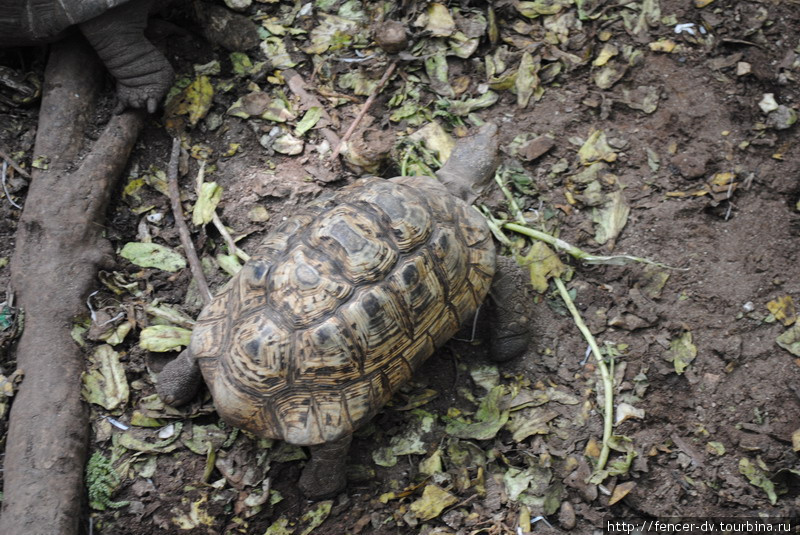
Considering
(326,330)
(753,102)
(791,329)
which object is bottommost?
(791,329)

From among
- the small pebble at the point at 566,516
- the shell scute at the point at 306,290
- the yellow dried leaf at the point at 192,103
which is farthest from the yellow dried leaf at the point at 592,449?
the yellow dried leaf at the point at 192,103

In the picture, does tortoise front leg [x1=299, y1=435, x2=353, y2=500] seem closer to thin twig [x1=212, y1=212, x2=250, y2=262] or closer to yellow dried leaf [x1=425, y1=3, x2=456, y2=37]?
thin twig [x1=212, y1=212, x2=250, y2=262]

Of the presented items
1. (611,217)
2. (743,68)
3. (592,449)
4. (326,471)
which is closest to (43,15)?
(326,471)

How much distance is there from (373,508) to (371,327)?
3.18 ft

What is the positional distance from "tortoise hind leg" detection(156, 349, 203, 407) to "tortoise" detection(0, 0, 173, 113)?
5.67 ft

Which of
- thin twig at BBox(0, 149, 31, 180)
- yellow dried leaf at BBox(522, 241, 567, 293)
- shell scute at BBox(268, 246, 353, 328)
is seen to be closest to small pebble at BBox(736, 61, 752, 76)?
yellow dried leaf at BBox(522, 241, 567, 293)

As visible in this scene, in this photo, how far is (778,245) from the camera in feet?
12.4

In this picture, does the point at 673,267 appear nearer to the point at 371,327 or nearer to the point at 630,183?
the point at 630,183

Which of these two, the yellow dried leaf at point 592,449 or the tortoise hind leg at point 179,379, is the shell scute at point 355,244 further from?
the yellow dried leaf at point 592,449

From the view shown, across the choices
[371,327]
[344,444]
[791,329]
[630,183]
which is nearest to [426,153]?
[630,183]

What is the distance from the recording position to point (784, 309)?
3.61m

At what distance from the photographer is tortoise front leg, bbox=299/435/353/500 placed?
298 cm

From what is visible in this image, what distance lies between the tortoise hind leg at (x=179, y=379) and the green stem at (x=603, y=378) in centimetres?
203

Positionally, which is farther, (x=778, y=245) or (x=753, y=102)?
(x=753, y=102)
